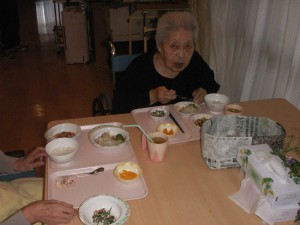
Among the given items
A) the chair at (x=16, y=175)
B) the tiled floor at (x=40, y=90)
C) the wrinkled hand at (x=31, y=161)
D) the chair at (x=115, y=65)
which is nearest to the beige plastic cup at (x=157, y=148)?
the wrinkled hand at (x=31, y=161)

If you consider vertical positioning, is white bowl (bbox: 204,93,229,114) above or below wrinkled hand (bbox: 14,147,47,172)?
above

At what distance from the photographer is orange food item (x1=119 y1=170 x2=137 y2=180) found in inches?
47.5

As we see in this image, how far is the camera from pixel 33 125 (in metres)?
3.23

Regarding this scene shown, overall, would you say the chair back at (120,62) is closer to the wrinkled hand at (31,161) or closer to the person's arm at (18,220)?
the wrinkled hand at (31,161)

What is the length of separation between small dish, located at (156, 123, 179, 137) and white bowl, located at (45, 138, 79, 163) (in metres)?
0.41

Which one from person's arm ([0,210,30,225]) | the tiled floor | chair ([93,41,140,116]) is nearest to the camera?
person's arm ([0,210,30,225])

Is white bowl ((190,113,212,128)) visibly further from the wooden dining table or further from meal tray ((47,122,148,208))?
meal tray ((47,122,148,208))

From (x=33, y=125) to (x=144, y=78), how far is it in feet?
5.74

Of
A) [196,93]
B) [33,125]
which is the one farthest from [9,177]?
[33,125]

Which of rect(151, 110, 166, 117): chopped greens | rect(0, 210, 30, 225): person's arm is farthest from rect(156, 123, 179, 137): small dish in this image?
rect(0, 210, 30, 225): person's arm

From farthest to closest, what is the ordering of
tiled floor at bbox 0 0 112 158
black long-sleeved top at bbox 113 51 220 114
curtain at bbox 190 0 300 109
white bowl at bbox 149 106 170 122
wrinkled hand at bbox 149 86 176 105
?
1. tiled floor at bbox 0 0 112 158
2. curtain at bbox 190 0 300 109
3. black long-sleeved top at bbox 113 51 220 114
4. wrinkled hand at bbox 149 86 176 105
5. white bowl at bbox 149 106 170 122

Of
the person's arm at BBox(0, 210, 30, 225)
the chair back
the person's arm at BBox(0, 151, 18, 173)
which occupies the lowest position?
the person's arm at BBox(0, 151, 18, 173)

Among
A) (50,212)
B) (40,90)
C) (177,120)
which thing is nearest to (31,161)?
(50,212)

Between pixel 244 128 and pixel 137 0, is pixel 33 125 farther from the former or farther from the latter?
pixel 244 128
